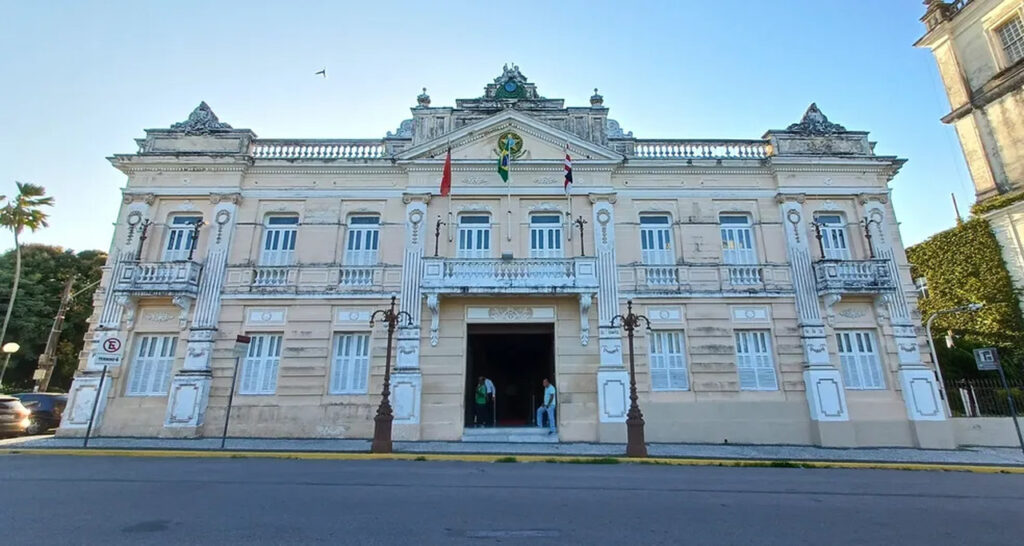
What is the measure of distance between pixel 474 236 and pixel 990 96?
23979mm

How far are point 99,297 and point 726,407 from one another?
20.2m

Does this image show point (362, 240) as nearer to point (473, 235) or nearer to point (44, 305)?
point (473, 235)

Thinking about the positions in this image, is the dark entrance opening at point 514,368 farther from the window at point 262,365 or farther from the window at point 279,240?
the window at point 279,240

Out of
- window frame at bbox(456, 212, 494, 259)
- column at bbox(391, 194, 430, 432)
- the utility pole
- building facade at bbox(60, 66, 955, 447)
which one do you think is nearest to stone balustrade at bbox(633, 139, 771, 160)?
building facade at bbox(60, 66, 955, 447)

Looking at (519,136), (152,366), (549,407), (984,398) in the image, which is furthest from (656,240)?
(152,366)

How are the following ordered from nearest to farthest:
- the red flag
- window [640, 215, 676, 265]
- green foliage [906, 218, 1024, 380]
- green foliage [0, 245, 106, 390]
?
the red flag, window [640, 215, 676, 265], green foliage [906, 218, 1024, 380], green foliage [0, 245, 106, 390]

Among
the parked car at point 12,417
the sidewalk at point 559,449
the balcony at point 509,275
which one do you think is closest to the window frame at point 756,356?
the sidewalk at point 559,449

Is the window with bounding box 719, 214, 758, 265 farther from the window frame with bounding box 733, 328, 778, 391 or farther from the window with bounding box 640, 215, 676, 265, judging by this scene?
the window frame with bounding box 733, 328, 778, 391

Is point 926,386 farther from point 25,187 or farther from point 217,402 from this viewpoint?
point 25,187

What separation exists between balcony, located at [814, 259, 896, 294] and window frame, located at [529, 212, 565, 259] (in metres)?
8.40

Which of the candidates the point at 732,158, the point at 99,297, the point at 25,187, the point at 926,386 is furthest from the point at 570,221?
the point at 25,187

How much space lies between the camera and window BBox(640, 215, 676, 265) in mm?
16266

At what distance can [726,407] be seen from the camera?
14641 mm

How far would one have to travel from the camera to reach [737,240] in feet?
54.4
